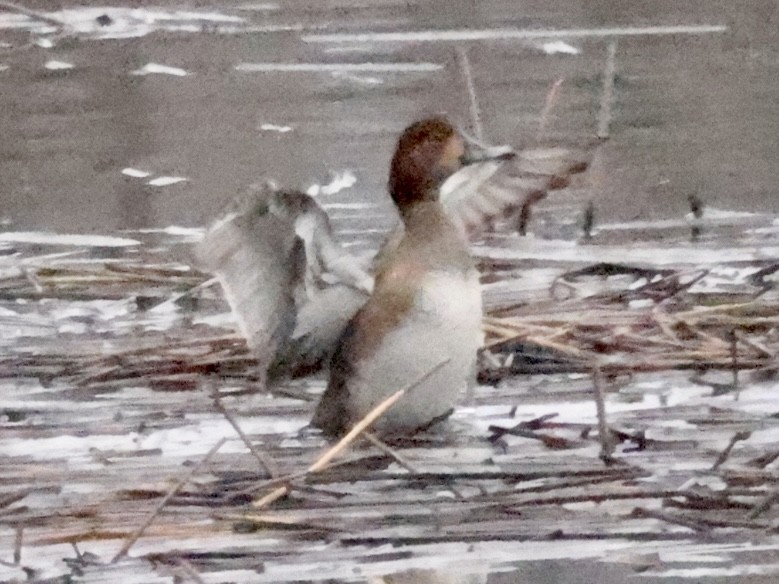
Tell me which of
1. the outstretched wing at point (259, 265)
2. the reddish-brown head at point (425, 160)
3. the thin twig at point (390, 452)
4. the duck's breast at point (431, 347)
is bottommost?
the thin twig at point (390, 452)

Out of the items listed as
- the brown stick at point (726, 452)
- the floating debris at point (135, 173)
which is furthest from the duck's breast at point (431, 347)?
the floating debris at point (135, 173)

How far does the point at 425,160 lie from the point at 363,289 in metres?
0.27

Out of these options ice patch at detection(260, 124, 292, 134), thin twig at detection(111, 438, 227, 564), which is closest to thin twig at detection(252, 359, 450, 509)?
thin twig at detection(111, 438, 227, 564)

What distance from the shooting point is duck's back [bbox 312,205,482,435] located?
8.66 ft

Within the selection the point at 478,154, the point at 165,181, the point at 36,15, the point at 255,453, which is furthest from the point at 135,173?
the point at 36,15

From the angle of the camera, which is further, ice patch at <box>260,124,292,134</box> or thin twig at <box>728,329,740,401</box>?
ice patch at <box>260,124,292,134</box>

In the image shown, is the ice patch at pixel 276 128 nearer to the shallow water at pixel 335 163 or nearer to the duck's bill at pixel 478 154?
the shallow water at pixel 335 163

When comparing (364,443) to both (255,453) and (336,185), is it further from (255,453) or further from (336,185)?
(336,185)

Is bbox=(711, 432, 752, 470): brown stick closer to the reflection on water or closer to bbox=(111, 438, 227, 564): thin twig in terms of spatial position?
bbox=(111, 438, 227, 564): thin twig

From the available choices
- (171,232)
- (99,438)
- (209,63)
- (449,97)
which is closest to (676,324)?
(99,438)

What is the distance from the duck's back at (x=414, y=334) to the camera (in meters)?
2.64

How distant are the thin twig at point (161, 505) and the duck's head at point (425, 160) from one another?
53 centimetres

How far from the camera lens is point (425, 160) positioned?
9.20ft

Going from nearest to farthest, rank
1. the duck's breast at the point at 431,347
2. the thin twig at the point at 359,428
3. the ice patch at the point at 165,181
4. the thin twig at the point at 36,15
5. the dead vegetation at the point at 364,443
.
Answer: the dead vegetation at the point at 364,443
the thin twig at the point at 359,428
the duck's breast at the point at 431,347
the ice patch at the point at 165,181
the thin twig at the point at 36,15
